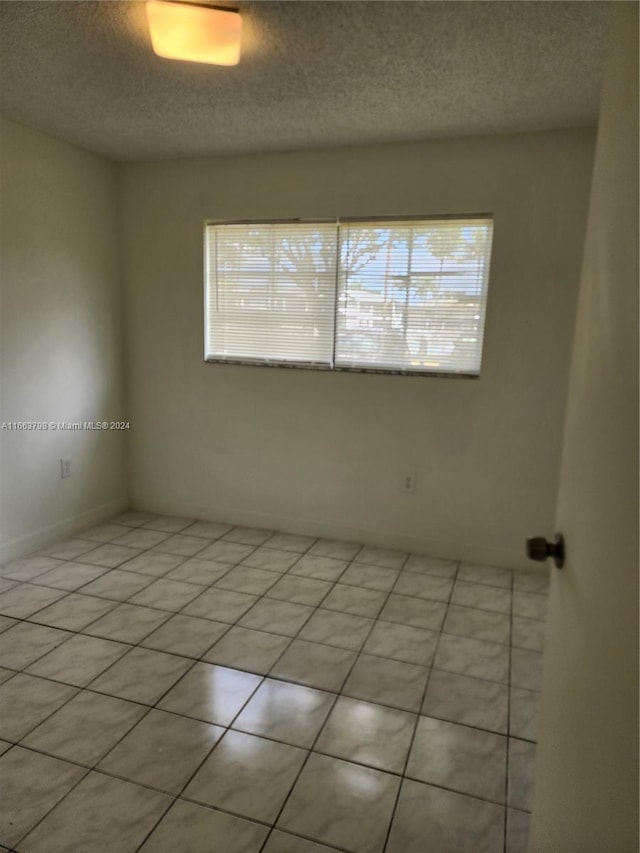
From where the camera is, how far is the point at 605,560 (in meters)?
0.74

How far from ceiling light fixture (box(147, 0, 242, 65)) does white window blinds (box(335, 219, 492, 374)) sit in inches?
56.7

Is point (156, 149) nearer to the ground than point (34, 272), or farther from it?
farther from it

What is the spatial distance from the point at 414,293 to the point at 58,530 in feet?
8.69

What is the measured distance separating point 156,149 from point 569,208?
2406 millimetres

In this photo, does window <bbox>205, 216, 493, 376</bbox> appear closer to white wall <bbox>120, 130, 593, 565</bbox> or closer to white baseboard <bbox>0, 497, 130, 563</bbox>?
white wall <bbox>120, 130, 593, 565</bbox>

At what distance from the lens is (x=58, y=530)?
340 cm

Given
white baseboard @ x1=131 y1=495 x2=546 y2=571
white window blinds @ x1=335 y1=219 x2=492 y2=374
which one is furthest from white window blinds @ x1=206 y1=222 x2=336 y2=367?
white baseboard @ x1=131 y1=495 x2=546 y2=571

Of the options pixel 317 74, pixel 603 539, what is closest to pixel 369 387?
pixel 317 74

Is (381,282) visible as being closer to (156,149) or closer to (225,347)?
(225,347)

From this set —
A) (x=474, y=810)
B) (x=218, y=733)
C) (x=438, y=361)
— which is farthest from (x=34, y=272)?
(x=474, y=810)

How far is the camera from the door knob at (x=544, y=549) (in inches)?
42.4

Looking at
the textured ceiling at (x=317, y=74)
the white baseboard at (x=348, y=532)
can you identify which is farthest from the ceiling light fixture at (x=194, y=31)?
the white baseboard at (x=348, y=532)

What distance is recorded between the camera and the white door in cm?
63

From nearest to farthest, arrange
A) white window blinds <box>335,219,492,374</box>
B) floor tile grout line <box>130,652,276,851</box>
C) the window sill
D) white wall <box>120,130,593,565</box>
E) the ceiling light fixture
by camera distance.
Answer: floor tile grout line <box>130,652,276,851</box> → the ceiling light fixture → white wall <box>120,130,593,565</box> → white window blinds <box>335,219,492,374</box> → the window sill
